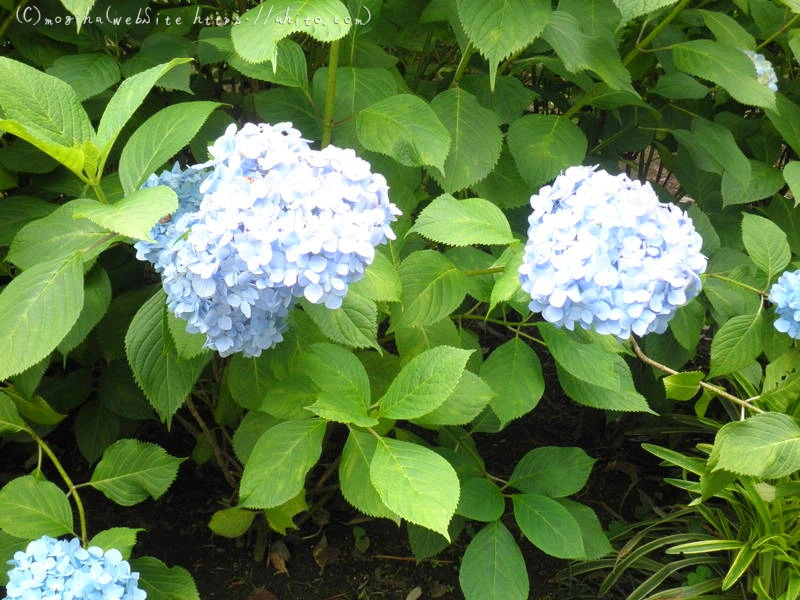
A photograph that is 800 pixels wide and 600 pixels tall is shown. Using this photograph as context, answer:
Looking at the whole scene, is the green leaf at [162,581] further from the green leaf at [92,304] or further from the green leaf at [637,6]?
the green leaf at [637,6]

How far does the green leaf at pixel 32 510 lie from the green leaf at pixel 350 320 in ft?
2.03

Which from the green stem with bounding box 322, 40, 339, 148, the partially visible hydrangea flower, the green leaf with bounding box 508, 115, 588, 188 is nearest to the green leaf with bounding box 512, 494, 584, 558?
the green leaf with bounding box 508, 115, 588, 188

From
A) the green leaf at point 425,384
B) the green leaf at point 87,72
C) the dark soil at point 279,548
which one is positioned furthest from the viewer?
the dark soil at point 279,548

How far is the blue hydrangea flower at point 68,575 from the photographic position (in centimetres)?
124

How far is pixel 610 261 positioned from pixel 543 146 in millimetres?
704

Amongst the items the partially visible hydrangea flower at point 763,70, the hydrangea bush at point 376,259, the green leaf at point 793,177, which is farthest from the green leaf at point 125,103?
the partially visible hydrangea flower at point 763,70

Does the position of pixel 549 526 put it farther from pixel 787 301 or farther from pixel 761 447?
pixel 787 301

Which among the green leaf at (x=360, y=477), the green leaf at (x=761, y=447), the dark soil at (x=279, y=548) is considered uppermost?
the green leaf at (x=360, y=477)

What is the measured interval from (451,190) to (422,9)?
54cm

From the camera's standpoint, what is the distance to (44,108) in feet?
4.17

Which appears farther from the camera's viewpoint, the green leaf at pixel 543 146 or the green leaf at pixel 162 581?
the green leaf at pixel 543 146

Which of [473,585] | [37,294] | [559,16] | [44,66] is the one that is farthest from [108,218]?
[473,585]

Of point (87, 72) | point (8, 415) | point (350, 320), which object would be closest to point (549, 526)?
point (350, 320)

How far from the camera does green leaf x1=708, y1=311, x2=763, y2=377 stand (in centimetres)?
179
